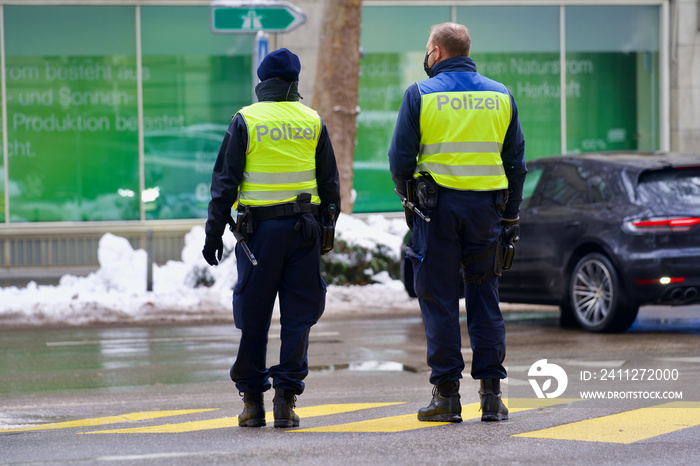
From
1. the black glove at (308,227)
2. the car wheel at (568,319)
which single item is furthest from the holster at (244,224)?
the car wheel at (568,319)

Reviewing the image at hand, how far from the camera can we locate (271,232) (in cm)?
508

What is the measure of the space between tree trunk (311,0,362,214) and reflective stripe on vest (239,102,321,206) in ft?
28.5

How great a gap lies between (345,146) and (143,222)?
4092 mm

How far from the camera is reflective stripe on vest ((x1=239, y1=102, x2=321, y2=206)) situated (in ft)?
16.8

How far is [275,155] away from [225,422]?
55.1 inches

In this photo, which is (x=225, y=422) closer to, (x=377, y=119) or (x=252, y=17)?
(x=252, y=17)

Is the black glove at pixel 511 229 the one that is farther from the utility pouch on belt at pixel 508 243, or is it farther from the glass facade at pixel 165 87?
the glass facade at pixel 165 87

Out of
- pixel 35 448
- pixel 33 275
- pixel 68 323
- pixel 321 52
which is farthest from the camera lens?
pixel 33 275

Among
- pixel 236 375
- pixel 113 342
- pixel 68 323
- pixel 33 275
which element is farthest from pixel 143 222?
pixel 236 375

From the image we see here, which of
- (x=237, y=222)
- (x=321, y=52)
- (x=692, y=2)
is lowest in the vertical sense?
(x=237, y=222)

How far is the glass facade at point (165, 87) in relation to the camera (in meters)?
16.3

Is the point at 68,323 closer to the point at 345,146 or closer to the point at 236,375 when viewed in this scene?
the point at 345,146

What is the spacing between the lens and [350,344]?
909 cm

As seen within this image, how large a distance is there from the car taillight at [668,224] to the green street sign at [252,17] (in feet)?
15.7
